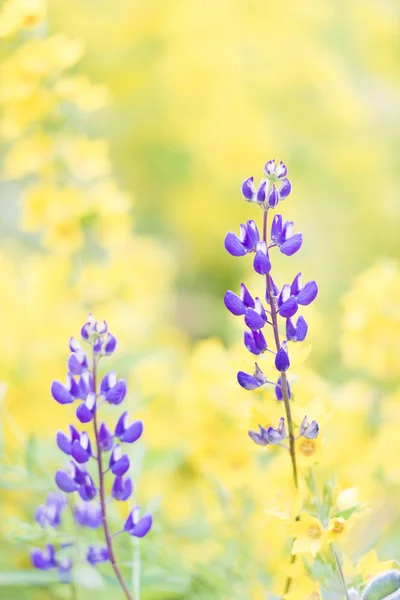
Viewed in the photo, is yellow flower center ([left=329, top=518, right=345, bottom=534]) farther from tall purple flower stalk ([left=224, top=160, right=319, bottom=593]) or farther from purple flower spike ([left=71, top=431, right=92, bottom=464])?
purple flower spike ([left=71, top=431, right=92, bottom=464])

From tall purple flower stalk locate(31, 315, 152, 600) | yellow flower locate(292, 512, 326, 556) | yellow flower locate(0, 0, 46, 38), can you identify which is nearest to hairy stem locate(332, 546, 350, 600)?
yellow flower locate(292, 512, 326, 556)

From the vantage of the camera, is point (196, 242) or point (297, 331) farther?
point (196, 242)

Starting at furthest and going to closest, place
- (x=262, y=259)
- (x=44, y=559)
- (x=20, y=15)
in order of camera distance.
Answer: (x=20, y=15) < (x=44, y=559) < (x=262, y=259)

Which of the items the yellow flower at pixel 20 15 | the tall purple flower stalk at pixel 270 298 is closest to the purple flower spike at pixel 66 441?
the tall purple flower stalk at pixel 270 298

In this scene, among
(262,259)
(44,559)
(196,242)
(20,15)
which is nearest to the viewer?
(262,259)

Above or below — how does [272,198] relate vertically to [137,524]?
above

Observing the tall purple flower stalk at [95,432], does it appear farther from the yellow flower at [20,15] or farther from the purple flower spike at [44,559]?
the yellow flower at [20,15]

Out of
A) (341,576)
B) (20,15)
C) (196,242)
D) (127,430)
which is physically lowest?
(341,576)

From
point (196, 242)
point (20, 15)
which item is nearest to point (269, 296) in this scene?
point (20, 15)

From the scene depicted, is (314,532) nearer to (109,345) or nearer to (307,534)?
(307,534)
